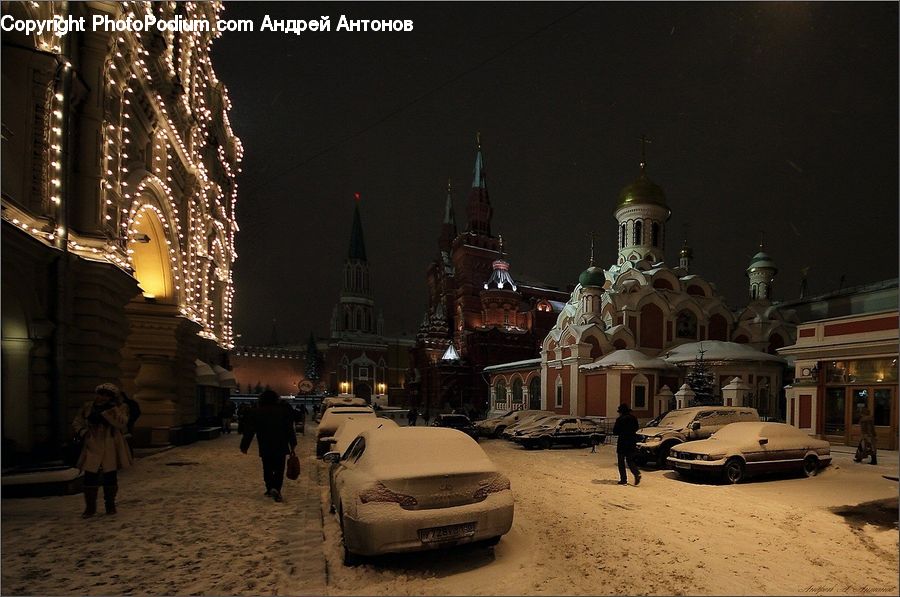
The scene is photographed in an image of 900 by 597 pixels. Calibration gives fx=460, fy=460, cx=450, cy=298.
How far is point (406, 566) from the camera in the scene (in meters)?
4.82

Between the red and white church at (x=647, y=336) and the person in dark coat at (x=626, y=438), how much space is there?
41.4 feet

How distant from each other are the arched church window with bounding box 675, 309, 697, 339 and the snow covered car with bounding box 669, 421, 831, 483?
1992cm

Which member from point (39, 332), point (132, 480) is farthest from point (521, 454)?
point (39, 332)

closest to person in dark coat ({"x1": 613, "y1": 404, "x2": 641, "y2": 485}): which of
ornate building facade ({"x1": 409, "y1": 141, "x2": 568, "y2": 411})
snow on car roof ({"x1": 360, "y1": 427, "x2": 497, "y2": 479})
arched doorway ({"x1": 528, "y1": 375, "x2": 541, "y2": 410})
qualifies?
snow on car roof ({"x1": 360, "y1": 427, "x2": 497, "y2": 479})

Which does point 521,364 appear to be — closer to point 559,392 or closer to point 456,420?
point 559,392

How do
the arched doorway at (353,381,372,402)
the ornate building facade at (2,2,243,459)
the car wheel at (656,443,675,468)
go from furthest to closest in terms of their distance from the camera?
the arched doorway at (353,381,372,402), the car wheel at (656,443,675,468), the ornate building facade at (2,2,243,459)

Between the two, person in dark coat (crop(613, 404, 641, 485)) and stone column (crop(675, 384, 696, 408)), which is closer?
person in dark coat (crop(613, 404, 641, 485))

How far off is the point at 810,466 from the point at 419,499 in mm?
10462

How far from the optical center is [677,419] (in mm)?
13180

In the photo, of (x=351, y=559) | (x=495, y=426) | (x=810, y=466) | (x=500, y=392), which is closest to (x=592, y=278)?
(x=495, y=426)

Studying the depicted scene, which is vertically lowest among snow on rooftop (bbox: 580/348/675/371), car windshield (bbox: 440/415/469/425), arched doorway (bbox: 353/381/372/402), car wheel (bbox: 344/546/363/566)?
arched doorway (bbox: 353/381/372/402)

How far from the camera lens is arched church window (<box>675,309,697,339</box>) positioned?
2970 centimetres

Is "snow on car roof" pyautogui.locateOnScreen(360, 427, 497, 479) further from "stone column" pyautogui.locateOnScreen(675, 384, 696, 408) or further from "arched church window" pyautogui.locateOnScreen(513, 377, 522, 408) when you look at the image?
"arched church window" pyautogui.locateOnScreen(513, 377, 522, 408)

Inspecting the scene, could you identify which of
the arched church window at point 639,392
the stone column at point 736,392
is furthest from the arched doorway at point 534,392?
the stone column at point 736,392
